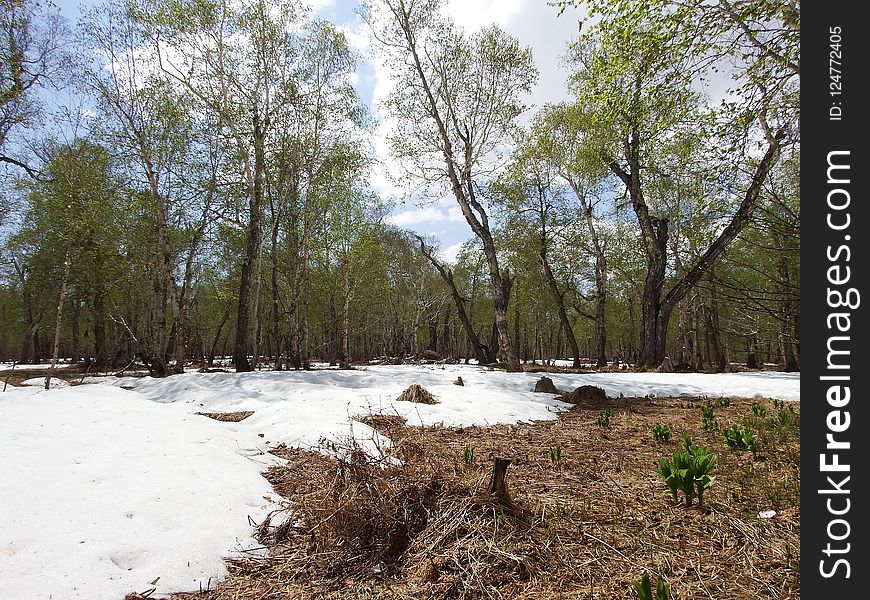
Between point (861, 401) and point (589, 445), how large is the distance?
335 cm

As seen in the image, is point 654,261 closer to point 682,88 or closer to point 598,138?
point 598,138

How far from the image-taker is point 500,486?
263cm

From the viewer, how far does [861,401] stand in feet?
5.94

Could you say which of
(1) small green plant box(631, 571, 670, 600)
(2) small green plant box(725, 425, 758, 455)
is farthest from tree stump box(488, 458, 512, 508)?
(2) small green plant box(725, 425, 758, 455)

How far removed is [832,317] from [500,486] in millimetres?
1955

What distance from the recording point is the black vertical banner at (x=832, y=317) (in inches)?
66.6

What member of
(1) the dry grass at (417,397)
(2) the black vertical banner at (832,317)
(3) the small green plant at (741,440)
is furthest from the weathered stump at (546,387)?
(2) the black vertical banner at (832,317)

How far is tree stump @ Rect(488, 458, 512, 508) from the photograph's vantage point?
2604mm

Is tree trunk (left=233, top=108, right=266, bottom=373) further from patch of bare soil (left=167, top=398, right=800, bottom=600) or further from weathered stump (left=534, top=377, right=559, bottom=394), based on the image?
patch of bare soil (left=167, top=398, right=800, bottom=600)

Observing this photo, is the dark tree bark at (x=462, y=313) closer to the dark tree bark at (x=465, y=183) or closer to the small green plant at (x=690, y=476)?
the dark tree bark at (x=465, y=183)

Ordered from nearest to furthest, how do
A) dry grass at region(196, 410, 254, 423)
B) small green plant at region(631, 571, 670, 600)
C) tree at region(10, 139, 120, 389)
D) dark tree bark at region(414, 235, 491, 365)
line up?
small green plant at region(631, 571, 670, 600) < dry grass at region(196, 410, 254, 423) < tree at region(10, 139, 120, 389) < dark tree bark at region(414, 235, 491, 365)

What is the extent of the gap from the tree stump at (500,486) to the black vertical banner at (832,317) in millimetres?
1418

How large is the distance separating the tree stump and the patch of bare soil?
0.07ft

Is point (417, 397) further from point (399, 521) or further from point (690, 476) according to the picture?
point (690, 476)
